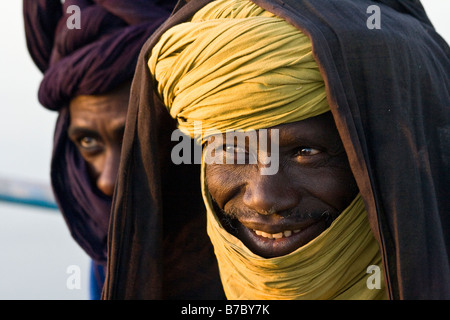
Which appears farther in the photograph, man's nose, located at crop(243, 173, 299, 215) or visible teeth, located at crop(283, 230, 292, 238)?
visible teeth, located at crop(283, 230, 292, 238)

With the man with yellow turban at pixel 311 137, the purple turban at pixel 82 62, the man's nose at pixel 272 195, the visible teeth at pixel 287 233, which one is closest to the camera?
the man with yellow turban at pixel 311 137

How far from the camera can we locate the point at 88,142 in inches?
166

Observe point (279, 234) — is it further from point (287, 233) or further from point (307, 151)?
point (307, 151)

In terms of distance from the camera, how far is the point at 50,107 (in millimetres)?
4375

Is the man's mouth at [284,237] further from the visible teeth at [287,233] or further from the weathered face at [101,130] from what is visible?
the weathered face at [101,130]

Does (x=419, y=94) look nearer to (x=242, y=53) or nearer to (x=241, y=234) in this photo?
(x=242, y=53)

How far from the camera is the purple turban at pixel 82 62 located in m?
3.98

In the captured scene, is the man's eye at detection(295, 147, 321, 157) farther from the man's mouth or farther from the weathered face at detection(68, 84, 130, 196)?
the weathered face at detection(68, 84, 130, 196)

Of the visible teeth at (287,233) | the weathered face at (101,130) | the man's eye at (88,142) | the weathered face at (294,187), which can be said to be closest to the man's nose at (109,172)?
the weathered face at (101,130)

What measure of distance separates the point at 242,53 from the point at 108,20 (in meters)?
1.61

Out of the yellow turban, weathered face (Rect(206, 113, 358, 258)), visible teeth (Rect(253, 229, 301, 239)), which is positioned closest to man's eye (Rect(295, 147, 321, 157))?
weathered face (Rect(206, 113, 358, 258))

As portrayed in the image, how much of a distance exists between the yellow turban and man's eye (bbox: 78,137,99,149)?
58.7 inches

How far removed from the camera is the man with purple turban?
13.1 feet

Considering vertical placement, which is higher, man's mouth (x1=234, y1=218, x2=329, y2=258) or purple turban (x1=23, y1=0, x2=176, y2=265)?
purple turban (x1=23, y1=0, x2=176, y2=265)
